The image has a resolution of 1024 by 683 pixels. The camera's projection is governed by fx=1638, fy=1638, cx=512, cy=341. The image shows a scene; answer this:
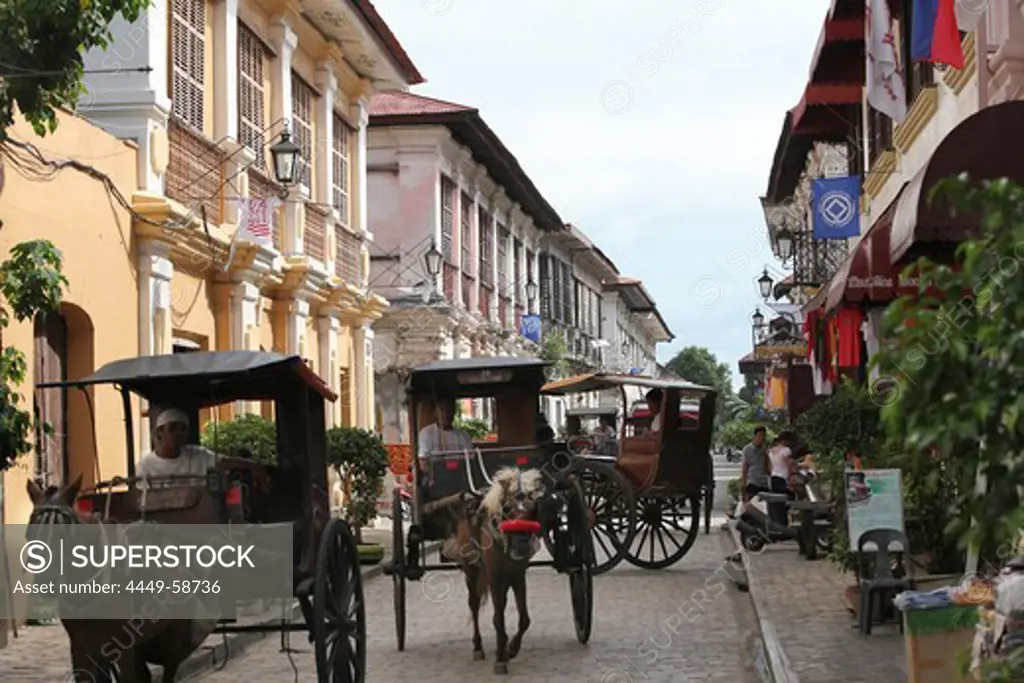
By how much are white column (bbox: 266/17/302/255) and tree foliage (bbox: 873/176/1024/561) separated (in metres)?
18.2

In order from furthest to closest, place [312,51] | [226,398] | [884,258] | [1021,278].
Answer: [312,51]
[884,258]
[226,398]
[1021,278]

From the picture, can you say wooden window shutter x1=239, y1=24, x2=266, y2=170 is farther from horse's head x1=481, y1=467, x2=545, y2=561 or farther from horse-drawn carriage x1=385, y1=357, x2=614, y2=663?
horse's head x1=481, y1=467, x2=545, y2=561

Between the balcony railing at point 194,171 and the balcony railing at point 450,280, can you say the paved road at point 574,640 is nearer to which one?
the balcony railing at point 194,171

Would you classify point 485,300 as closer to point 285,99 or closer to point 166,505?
point 285,99

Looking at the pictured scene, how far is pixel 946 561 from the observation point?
11.7m

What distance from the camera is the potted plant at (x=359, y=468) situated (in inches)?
753

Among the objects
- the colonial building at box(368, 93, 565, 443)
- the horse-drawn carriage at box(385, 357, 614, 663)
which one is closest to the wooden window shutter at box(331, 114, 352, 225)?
the colonial building at box(368, 93, 565, 443)

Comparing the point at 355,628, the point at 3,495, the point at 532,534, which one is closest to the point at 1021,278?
the point at 355,628

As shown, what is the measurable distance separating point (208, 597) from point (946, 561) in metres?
6.04

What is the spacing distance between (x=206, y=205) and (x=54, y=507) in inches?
462

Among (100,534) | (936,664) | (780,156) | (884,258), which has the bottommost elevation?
(936,664)

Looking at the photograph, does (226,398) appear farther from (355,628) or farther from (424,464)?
(424,464)

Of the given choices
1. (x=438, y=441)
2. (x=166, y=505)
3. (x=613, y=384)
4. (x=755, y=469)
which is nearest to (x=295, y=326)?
(x=613, y=384)

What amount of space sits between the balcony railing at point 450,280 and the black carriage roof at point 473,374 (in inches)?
791
